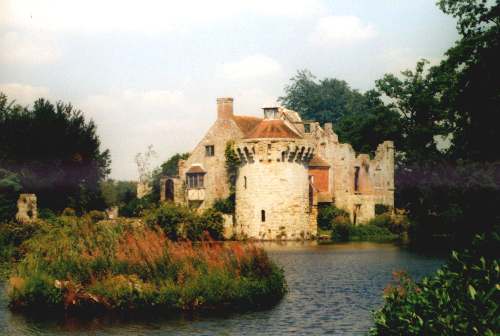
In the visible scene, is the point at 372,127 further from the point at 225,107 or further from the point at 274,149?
the point at 274,149

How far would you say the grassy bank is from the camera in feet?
76.2

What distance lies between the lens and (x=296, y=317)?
73.3ft

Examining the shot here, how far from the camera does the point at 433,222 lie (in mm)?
60188

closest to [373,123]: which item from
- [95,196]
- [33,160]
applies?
[95,196]

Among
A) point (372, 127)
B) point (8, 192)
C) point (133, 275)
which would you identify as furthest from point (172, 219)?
point (372, 127)

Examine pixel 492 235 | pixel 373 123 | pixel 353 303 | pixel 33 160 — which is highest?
pixel 373 123

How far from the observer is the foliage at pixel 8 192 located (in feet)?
163

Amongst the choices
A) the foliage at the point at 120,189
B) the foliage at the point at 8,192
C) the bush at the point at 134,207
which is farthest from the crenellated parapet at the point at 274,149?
the foliage at the point at 120,189

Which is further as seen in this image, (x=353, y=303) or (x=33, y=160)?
(x=33, y=160)

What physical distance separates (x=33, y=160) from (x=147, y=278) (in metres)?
33.5

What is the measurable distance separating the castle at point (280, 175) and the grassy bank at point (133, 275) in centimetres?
3026

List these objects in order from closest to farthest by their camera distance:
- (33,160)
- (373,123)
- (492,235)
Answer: (492,235)
(33,160)
(373,123)

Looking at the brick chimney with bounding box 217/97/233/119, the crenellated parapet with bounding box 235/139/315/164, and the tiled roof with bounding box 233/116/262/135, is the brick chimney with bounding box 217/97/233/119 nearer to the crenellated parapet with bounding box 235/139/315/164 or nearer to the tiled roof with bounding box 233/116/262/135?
the tiled roof with bounding box 233/116/262/135

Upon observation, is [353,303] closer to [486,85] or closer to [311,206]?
[486,85]
